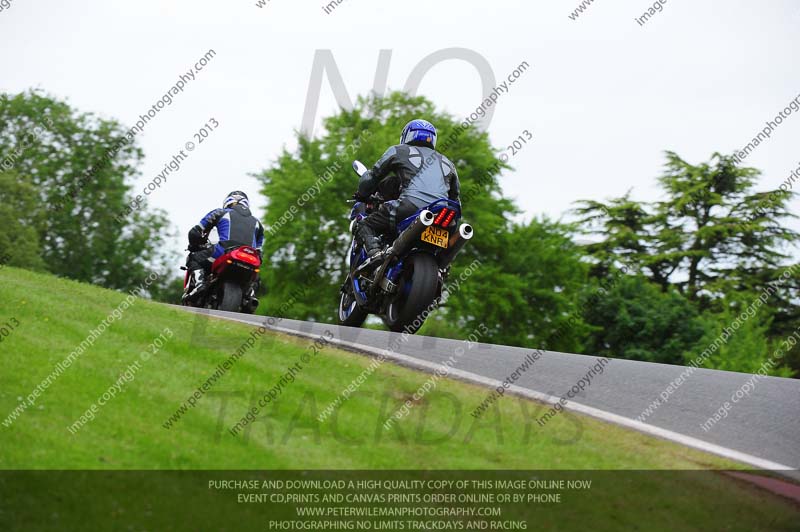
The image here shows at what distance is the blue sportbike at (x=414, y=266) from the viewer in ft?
36.7

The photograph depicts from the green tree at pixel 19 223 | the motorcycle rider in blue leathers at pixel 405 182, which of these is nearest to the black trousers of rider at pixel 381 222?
the motorcycle rider in blue leathers at pixel 405 182

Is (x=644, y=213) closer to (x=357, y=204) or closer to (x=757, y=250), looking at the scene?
(x=757, y=250)

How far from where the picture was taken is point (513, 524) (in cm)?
623

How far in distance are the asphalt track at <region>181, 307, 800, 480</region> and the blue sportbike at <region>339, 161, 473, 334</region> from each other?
38 centimetres

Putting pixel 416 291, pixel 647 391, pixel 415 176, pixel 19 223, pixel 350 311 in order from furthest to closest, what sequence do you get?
pixel 19 223
pixel 350 311
pixel 415 176
pixel 416 291
pixel 647 391

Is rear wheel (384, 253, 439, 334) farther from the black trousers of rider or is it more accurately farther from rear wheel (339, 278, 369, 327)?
rear wheel (339, 278, 369, 327)

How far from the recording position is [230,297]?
1474cm

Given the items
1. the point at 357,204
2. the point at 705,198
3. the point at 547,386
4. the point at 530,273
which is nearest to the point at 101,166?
the point at 530,273

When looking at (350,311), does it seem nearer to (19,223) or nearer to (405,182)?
(405,182)

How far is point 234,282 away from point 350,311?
260 cm

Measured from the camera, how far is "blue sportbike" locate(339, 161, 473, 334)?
11172mm

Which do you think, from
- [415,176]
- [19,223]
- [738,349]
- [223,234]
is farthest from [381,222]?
[19,223]

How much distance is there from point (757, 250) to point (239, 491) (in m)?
50.6

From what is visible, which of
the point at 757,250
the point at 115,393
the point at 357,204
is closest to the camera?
the point at 115,393
